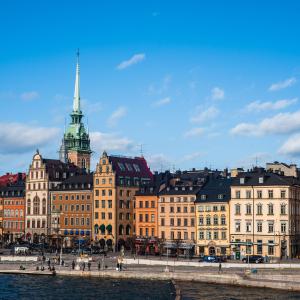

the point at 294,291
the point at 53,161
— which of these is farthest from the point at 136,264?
the point at 53,161

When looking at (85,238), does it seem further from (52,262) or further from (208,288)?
(208,288)

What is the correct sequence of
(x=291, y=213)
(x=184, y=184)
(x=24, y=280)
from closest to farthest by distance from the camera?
(x=24, y=280) < (x=291, y=213) < (x=184, y=184)

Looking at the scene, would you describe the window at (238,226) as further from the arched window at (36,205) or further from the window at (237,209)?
the arched window at (36,205)

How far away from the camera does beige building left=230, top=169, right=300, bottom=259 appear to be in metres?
121

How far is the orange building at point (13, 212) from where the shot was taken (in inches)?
6476

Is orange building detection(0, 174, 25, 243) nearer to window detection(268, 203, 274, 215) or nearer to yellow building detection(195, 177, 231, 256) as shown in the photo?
yellow building detection(195, 177, 231, 256)

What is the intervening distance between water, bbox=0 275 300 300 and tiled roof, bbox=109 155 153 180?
49658 mm

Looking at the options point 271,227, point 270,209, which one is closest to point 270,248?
point 271,227

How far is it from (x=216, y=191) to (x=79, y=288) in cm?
4540

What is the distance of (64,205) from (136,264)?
1840 inches

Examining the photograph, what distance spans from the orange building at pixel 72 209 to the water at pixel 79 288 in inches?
1892

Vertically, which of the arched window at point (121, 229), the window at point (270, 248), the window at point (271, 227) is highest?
→ the window at point (271, 227)

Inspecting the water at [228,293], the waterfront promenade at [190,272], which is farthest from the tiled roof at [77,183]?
the water at [228,293]

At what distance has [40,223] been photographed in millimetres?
159250
